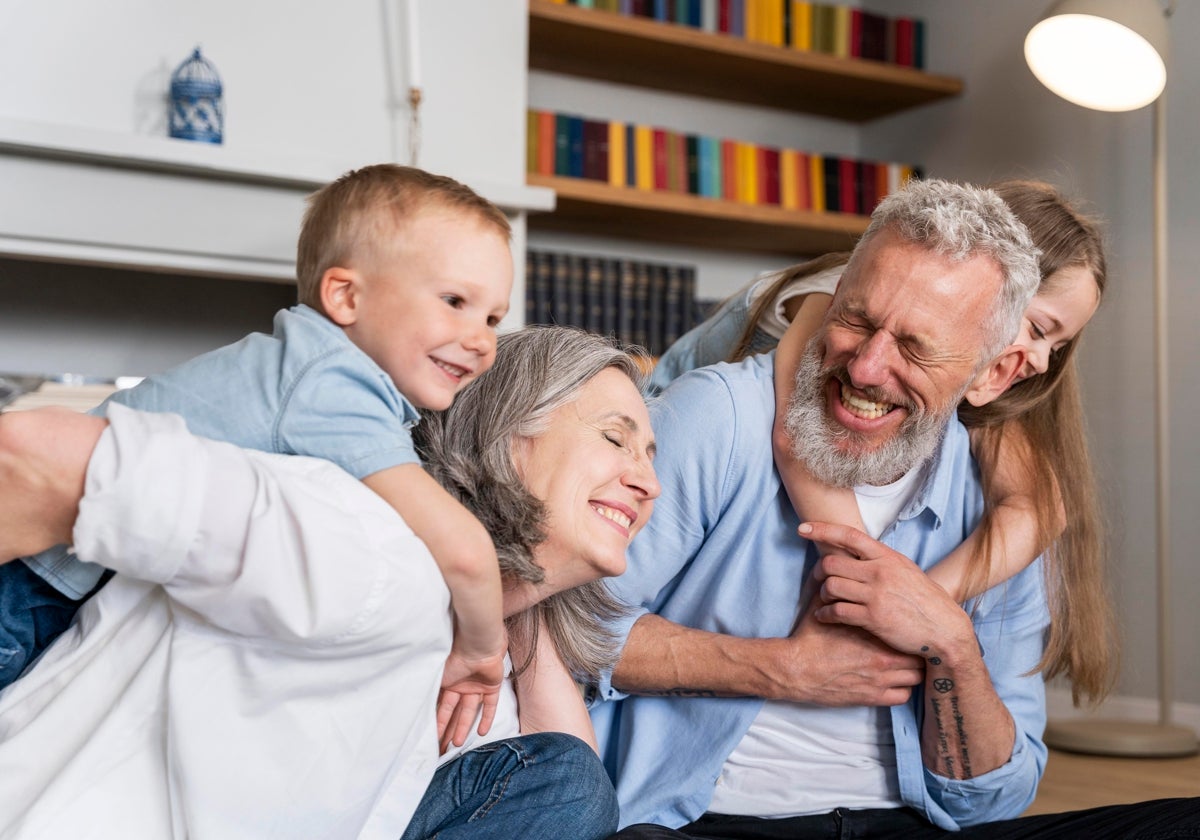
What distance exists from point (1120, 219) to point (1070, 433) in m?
2.35

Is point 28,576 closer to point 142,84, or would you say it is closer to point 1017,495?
point 1017,495

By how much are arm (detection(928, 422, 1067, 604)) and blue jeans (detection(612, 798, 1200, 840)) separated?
277mm

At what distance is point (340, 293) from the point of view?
1165mm

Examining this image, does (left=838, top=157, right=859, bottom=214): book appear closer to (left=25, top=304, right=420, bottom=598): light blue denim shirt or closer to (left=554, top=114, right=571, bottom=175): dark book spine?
(left=554, top=114, right=571, bottom=175): dark book spine

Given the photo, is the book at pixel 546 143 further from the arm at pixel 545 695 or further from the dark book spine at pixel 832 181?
the arm at pixel 545 695

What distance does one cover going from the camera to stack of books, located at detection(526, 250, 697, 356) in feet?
12.2

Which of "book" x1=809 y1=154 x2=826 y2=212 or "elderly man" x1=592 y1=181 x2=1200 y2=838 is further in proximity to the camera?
"book" x1=809 y1=154 x2=826 y2=212

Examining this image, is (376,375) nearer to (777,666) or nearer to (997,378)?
(777,666)

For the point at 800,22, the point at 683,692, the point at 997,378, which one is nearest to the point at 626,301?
the point at 800,22

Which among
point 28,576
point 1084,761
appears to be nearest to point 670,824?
point 28,576

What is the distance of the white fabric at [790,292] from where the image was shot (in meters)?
1.84

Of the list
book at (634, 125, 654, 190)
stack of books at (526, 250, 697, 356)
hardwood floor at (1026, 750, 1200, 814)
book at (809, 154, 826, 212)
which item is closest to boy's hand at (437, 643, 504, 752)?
hardwood floor at (1026, 750, 1200, 814)

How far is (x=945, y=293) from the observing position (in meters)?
1.49

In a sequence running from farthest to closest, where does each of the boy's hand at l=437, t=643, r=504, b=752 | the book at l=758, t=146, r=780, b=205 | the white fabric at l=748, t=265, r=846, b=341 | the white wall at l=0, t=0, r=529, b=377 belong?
the book at l=758, t=146, r=780, b=205 → the white wall at l=0, t=0, r=529, b=377 → the white fabric at l=748, t=265, r=846, b=341 → the boy's hand at l=437, t=643, r=504, b=752
